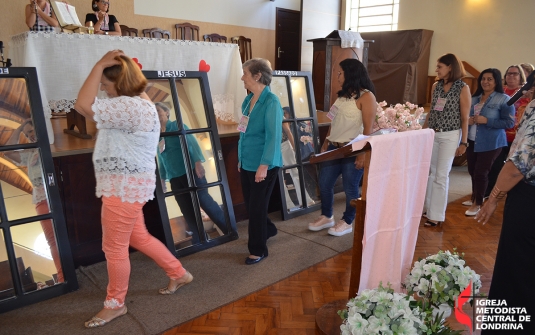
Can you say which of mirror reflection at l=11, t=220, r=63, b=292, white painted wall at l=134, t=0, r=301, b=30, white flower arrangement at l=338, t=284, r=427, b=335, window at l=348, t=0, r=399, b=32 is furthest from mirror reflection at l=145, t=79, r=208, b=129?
window at l=348, t=0, r=399, b=32

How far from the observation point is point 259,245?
286 centimetres

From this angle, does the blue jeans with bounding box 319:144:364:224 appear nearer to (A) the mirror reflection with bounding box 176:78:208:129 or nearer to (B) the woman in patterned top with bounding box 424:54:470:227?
(B) the woman in patterned top with bounding box 424:54:470:227

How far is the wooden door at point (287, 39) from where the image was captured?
30.1ft

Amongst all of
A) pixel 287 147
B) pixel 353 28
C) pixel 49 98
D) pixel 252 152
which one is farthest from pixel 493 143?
pixel 353 28

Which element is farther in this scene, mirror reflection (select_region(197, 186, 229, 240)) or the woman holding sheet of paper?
the woman holding sheet of paper

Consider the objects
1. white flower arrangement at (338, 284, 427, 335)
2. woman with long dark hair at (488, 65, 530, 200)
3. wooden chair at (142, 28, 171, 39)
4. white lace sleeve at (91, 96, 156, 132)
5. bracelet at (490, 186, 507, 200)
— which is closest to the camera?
white flower arrangement at (338, 284, 427, 335)

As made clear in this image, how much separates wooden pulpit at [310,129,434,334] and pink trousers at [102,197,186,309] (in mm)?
977

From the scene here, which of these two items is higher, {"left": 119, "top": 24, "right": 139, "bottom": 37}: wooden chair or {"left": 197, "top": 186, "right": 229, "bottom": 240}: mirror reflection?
{"left": 119, "top": 24, "right": 139, "bottom": 37}: wooden chair

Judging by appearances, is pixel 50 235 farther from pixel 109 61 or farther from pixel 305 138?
pixel 305 138

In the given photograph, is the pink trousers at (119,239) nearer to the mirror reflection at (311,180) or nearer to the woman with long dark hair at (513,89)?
the mirror reflection at (311,180)

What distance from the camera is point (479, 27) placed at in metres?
8.12

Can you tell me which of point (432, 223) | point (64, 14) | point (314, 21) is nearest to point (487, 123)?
point (432, 223)

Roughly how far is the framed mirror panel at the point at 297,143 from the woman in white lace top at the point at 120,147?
191cm

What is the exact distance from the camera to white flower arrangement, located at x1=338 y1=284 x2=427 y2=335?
4.35 feet
